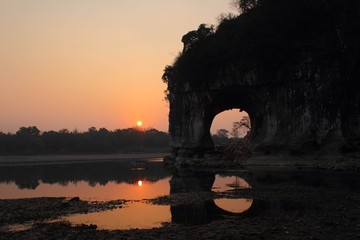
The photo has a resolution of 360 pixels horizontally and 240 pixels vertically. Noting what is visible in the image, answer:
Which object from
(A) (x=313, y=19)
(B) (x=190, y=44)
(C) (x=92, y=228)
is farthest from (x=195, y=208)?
(B) (x=190, y=44)

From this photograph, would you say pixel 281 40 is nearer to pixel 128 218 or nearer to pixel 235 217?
pixel 235 217

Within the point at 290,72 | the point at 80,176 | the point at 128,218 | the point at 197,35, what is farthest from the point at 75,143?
the point at 128,218

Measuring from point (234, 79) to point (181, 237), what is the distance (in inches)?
1607

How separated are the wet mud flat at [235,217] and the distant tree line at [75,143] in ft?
294

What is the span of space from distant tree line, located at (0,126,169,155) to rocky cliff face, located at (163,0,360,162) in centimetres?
6499

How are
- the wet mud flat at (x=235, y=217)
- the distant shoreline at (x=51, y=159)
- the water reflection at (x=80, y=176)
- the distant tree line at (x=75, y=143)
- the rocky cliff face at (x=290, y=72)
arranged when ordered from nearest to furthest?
the wet mud flat at (x=235, y=217) < the water reflection at (x=80, y=176) < the rocky cliff face at (x=290, y=72) < the distant shoreline at (x=51, y=159) < the distant tree line at (x=75, y=143)

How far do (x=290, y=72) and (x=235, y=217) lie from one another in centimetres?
3290

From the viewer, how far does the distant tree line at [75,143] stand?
4267 inches

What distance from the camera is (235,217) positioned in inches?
653

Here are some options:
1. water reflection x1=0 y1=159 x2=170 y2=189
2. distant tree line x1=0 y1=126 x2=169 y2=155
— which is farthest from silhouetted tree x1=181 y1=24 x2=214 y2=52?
distant tree line x1=0 y1=126 x2=169 y2=155

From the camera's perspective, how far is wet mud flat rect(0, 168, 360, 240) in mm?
13248

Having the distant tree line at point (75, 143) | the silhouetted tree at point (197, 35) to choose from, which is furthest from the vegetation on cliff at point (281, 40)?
the distant tree line at point (75, 143)

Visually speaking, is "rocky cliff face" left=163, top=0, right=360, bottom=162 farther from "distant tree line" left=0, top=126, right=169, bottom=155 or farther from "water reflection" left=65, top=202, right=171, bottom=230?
"distant tree line" left=0, top=126, right=169, bottom=155

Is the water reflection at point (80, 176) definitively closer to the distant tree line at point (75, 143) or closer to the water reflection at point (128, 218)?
the water reflection at point (128, 218)
